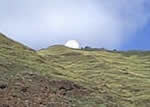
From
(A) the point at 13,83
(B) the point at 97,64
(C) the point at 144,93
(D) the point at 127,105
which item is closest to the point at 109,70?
(B) the point at 97,64

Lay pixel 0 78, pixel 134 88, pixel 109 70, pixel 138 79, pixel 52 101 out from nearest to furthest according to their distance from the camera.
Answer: pixel 52 101 → pixel 0 78 → pixel 134 88 → pixel 138 79 → pixel 109 70

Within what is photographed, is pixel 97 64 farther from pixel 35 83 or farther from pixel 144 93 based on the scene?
pixel 35 83

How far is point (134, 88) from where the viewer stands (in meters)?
68.2

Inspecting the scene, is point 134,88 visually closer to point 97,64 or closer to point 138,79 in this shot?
point 138,79

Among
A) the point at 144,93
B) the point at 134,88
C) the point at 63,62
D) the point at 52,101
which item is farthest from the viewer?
the point at 63,62

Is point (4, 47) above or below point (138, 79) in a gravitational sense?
above

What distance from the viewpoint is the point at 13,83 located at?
49906mm

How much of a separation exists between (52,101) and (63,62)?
51129 millimetres

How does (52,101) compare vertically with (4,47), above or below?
below

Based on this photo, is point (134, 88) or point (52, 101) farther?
point (134, 88)

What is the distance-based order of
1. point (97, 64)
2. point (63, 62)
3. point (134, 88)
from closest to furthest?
point (134, 88) < point (97, 64) < point (63, 62)

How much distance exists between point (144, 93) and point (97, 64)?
96.4 feet

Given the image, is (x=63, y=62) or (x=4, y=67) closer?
(x=4, y=67)

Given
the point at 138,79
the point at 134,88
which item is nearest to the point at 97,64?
the point at 138,79
